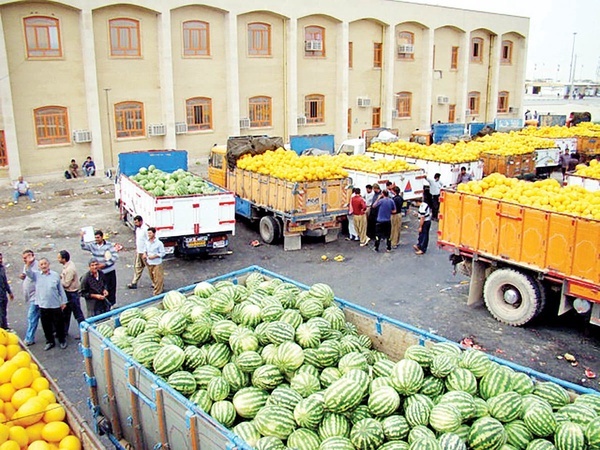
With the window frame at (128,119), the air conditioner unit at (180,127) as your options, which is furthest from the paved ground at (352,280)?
the air conditioner unit at (180,127)

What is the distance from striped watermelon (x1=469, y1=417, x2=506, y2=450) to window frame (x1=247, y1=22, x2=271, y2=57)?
27.7 m

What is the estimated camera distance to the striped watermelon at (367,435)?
4215mm

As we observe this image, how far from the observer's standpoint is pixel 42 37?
23750 mm

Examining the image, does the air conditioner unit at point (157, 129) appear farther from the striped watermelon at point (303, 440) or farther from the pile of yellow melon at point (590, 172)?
the striped watermelon at point (303, 440)

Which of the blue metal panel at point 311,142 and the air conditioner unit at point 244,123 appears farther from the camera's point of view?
the air conditioner unit at point 244,123

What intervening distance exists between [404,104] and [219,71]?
45.3 feet

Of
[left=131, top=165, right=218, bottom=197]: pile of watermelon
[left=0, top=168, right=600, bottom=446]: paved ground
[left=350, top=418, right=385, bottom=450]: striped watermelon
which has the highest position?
[left=131, top=165, right=218, bottom=197]: pile of watermelon

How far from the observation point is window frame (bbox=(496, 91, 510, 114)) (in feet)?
139

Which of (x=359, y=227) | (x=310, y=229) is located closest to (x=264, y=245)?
(x=310, y=229)

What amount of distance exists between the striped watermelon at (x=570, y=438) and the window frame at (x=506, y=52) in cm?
4149

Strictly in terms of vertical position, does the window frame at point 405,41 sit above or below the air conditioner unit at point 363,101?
above

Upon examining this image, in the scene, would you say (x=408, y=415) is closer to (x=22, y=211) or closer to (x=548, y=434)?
(x=548, y=434)

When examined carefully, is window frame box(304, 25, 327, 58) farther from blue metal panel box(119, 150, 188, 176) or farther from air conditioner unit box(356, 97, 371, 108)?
blue metal panel box(119, 150, 188, 176)

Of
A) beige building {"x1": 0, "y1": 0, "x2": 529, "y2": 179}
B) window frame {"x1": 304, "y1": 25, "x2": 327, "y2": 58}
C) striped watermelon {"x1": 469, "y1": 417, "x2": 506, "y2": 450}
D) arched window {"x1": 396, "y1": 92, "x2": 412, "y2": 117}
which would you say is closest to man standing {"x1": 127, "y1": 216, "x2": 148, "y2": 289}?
striped watermelon {"x1": 469, "y1": 417, "x2": 506, "y2": 450}
